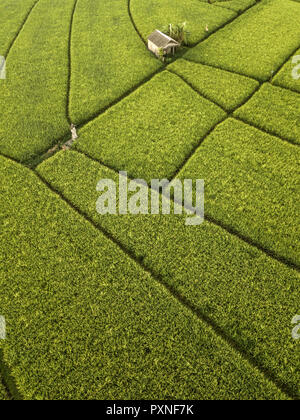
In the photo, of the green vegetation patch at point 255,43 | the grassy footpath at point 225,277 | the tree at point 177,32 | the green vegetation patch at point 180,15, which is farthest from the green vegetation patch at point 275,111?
the green vegetation patch at point 180,15

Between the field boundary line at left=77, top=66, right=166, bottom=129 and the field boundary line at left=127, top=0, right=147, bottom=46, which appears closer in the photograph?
the field boundary line at left=77, top=66, right=166, bottom=129

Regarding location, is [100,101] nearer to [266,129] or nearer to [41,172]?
[41,172]

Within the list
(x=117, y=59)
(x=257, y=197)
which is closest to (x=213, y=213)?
(x=257, y=197)

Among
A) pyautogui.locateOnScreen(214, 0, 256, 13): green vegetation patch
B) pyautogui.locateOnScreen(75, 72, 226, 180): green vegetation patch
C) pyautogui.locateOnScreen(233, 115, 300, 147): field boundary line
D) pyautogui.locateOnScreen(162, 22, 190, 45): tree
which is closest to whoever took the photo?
pyautogui.locateOnScreen(75, 72, 226, 180): green vegetation patch

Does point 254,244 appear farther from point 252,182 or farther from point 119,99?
point 119,99

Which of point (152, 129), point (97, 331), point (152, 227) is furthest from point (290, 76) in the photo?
point (97, 331)

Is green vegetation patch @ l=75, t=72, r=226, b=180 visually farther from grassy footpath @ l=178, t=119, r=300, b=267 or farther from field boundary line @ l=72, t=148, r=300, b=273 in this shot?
field boundary line @ l=72, t=148, r=300, b=273

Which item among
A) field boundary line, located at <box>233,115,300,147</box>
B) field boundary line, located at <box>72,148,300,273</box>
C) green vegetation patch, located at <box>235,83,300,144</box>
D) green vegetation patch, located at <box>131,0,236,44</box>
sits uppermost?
green vegetation patch, located at <box>131,0,236,44</box>

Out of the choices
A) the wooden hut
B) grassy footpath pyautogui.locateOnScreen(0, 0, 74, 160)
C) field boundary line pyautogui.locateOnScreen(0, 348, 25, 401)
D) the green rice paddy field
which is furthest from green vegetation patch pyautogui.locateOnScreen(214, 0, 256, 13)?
field boundary line pyautogui.locateOnScreen(0, 348, 25, 401)
